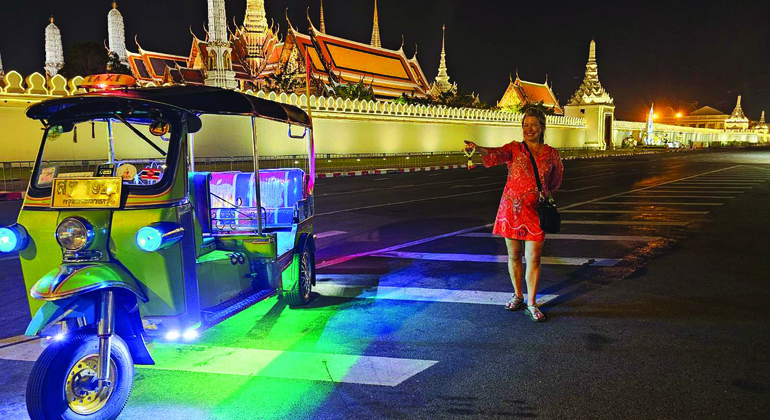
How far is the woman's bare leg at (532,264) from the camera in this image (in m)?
4.87

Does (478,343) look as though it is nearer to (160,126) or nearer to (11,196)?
(160,126)

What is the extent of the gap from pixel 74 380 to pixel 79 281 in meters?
0.56

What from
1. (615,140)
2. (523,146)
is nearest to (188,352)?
(523,146)

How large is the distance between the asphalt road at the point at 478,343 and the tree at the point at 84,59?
111ft

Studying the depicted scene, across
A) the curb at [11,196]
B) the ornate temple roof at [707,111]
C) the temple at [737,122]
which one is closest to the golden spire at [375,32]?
the curb at [11,196]

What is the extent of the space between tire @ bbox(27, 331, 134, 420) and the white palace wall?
22361mm

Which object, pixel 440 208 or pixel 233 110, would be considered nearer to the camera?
pixel 233 110

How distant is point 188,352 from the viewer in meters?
4.29

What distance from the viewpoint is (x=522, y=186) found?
15.9 feet

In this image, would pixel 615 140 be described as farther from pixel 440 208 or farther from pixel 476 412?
pixel 476 412

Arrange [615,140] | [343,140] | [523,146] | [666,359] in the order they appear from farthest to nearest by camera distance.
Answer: [615,140] < [343,140] < [523,146] < [666,359]

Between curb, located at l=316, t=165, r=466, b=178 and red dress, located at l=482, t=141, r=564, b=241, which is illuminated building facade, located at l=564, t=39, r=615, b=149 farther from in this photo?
red dress, located at l=482, t=141, r=564, b=241

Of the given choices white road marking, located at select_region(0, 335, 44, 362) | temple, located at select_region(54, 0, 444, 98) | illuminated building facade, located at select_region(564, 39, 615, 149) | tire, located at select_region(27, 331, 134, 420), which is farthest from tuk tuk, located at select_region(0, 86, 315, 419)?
illuminated building facade, located at select_region(564, 39, 615, 149)

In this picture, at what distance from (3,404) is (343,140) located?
107ft
